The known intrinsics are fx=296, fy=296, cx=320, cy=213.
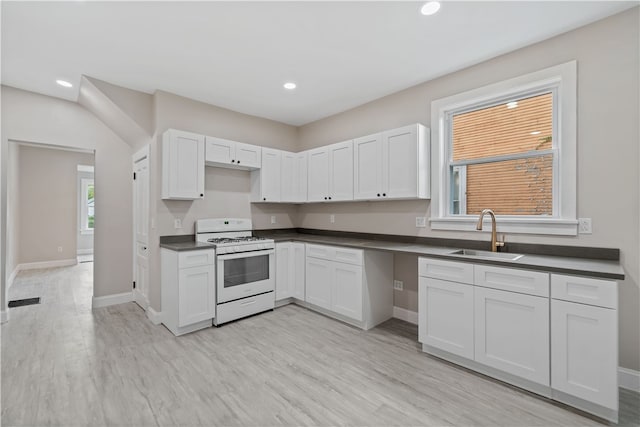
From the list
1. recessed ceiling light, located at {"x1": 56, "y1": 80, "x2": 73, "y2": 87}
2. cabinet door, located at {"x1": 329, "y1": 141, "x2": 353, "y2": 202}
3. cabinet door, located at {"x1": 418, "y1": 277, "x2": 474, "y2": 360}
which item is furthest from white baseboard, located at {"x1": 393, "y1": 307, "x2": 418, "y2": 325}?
recessed ceiling light, located at {"x1": 56, "y1": 80, "x2": 73, "y2": 87}

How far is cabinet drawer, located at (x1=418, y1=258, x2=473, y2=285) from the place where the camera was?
2.36 metres

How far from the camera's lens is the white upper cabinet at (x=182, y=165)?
3.29m

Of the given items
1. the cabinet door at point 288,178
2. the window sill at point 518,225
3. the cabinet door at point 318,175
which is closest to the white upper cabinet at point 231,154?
the cabinet door at point 288,178

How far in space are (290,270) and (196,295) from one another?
1238mm

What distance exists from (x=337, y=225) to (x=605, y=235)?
284 cm

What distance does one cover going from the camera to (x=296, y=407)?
6.46 feet

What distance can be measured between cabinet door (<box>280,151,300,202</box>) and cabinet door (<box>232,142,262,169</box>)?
0.41m

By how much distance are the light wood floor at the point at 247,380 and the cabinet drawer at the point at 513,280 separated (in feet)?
2.40

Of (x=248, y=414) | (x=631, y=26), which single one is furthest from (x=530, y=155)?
(x=248, y=414)

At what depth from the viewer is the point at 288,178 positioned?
439cm

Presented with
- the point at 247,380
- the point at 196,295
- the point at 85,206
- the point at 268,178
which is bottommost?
the point at 247,380

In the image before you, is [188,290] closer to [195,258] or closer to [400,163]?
[195,258]

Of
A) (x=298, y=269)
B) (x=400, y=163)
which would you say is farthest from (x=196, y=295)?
(x=400, y=163)

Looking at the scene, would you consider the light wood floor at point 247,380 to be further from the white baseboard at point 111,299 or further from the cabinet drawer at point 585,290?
the cabinet drawer at point 585,290
